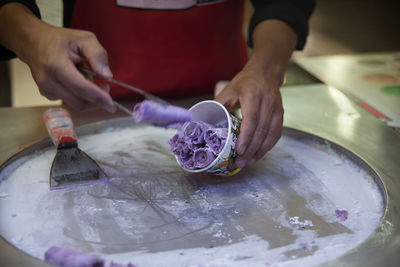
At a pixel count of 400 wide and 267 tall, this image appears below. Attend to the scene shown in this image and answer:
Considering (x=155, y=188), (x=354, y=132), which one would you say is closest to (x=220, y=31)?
(x=354, y=132)

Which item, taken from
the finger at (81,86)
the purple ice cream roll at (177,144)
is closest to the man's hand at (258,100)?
the purple ice cream roll at (177,144)

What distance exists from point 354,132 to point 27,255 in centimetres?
82

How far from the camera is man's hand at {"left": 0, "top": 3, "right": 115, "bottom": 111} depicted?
33.3 inches

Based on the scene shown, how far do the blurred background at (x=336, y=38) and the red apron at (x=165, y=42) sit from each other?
33 centimetres

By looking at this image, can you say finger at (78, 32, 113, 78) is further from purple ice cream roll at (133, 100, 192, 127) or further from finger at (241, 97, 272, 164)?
finger at (241, 97, 272, 164)

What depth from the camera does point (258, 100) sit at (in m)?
0.90

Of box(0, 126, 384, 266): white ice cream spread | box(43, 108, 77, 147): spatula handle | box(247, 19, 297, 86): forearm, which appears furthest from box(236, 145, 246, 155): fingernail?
box(43, 108, 77, 147): spatula handle

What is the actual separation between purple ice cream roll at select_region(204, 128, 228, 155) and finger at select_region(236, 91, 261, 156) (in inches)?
1.2

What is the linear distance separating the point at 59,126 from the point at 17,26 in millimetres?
235

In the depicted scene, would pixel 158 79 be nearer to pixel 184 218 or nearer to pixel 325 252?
pixel 184 218

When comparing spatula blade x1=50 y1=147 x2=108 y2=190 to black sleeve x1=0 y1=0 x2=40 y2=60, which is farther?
black sleeve x1=0 y1=0 x2=40 y2=60

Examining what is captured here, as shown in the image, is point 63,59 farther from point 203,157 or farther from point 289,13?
point 289,13

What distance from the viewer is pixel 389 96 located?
1.38 meters

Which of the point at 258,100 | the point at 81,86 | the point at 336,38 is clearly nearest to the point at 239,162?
the point at 258,100
